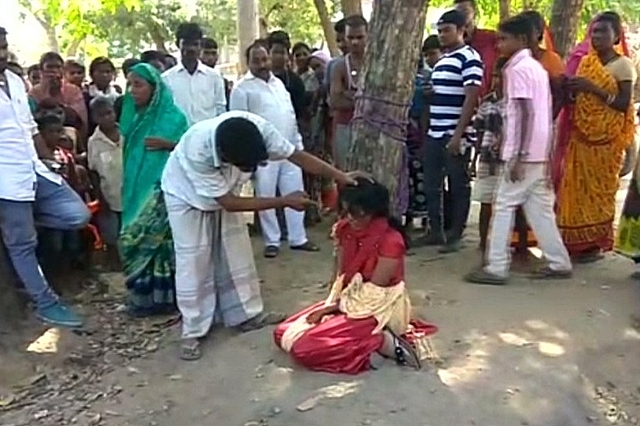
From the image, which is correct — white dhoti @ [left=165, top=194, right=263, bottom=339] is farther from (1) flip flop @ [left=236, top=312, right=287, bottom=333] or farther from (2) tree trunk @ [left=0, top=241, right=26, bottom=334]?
(2) tree trunk @ [left=0, top=241, right=26, bottom=334]

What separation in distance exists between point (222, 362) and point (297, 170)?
2566mm

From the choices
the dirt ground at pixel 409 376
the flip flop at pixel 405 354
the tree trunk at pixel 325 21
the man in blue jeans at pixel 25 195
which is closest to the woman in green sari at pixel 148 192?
the dirt ground at pixel 409 376

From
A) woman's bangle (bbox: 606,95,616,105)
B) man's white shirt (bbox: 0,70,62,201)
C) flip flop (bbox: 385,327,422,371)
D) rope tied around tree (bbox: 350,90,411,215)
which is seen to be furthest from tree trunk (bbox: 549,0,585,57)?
man's white shirt (bbox: 0,70,62,201)

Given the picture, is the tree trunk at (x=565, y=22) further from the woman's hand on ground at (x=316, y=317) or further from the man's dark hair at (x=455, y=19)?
the woman's hand on ground at (x=316, y=317)

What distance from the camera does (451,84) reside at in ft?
21.6

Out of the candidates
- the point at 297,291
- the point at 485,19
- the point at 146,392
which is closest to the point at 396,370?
the point at 146,392

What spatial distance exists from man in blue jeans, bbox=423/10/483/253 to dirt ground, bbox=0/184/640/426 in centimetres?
107

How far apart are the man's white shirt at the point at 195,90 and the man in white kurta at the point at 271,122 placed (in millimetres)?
150

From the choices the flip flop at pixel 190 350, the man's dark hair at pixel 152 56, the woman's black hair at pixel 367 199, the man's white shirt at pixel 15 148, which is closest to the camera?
the woman's black hair at pixel 367 199

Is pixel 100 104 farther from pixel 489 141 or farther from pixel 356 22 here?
pixel 489 141

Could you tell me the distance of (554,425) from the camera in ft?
13.8

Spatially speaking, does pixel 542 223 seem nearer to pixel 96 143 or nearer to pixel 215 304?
pixel 215 304

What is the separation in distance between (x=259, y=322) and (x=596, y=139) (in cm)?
264

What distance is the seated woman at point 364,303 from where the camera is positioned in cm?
446
